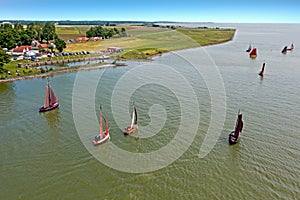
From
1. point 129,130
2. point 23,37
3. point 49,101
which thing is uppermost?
point 23,37

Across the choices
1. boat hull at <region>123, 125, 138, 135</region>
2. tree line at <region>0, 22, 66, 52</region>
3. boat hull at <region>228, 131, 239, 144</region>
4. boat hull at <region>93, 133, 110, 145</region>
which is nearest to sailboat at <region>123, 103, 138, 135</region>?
boat hull at <region>123, 125, 138, 135</region>

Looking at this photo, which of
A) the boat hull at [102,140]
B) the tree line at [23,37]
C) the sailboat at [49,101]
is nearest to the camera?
the boat hull at [102,140]

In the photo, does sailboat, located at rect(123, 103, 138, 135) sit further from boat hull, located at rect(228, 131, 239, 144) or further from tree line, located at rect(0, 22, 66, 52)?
tree line, located at rect(0, 22, 66, 52)

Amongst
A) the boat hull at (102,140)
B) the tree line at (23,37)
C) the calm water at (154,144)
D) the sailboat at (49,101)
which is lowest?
the calm water at (154,144)

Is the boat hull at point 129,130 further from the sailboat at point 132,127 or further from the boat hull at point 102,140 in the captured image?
the boat hull at point 102,140

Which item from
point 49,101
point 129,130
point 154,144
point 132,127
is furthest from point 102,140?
point 49,101

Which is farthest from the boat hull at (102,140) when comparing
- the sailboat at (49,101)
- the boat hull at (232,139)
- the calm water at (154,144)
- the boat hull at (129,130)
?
the boat hull at (232,139)

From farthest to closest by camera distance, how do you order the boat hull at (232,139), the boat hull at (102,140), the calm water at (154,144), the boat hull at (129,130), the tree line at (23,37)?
the tree line at (23,37)
the boat hull at (129,130)
the boat hull at (232,139)
the boat hull at (102,140)
the calm water at (154,144)

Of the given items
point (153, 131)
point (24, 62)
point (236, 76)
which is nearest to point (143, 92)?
point (153, 131)

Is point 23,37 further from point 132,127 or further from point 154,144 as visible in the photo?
point 154,144
